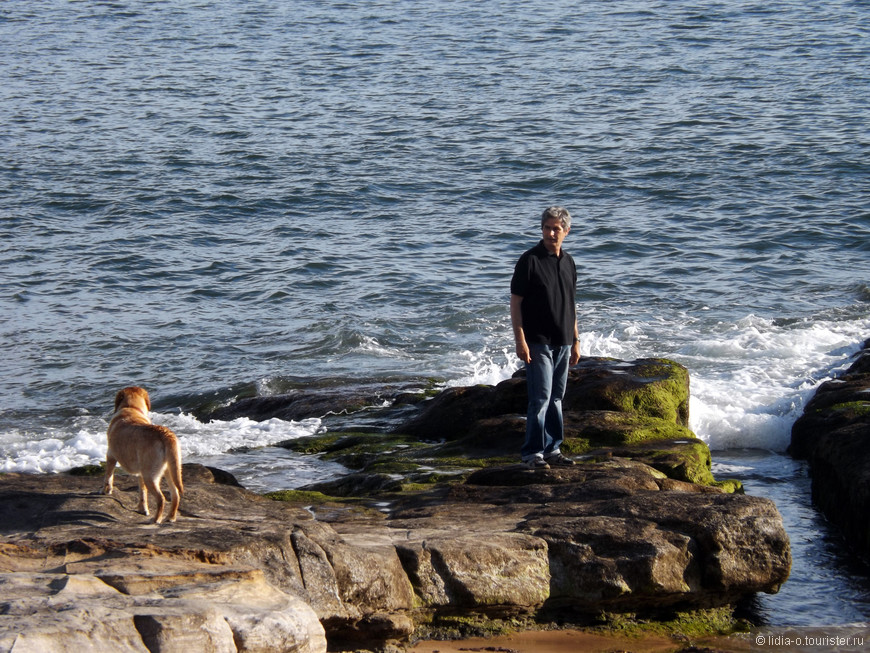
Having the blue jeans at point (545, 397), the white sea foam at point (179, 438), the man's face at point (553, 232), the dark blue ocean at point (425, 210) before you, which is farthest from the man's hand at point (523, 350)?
the white sea foam at point (179, 438)

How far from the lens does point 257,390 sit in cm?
1487

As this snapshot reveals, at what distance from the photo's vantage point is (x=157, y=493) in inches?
257

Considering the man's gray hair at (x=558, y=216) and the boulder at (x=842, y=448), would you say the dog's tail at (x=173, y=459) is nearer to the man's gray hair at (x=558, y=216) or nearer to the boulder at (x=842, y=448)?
the man's gray hair at (x=558, y=216)

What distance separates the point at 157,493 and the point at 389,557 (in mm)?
1526

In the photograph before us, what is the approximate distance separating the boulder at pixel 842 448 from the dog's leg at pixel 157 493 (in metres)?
5.22

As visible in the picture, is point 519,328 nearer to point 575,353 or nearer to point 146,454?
point 575,353

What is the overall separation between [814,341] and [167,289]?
11.3m

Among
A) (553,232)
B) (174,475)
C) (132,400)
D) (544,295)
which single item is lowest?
(174,475)

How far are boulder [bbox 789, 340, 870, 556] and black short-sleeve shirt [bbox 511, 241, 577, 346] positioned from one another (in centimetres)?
264

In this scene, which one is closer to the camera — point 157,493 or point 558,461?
A: point 157,493

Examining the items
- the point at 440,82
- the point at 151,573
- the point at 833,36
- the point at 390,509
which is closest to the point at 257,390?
the point at 390,509

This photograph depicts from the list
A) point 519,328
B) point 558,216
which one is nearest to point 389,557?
point 519,328

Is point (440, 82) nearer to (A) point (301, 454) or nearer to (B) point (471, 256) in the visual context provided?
(B) point (471, 256)

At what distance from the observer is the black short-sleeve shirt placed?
7965 mm
